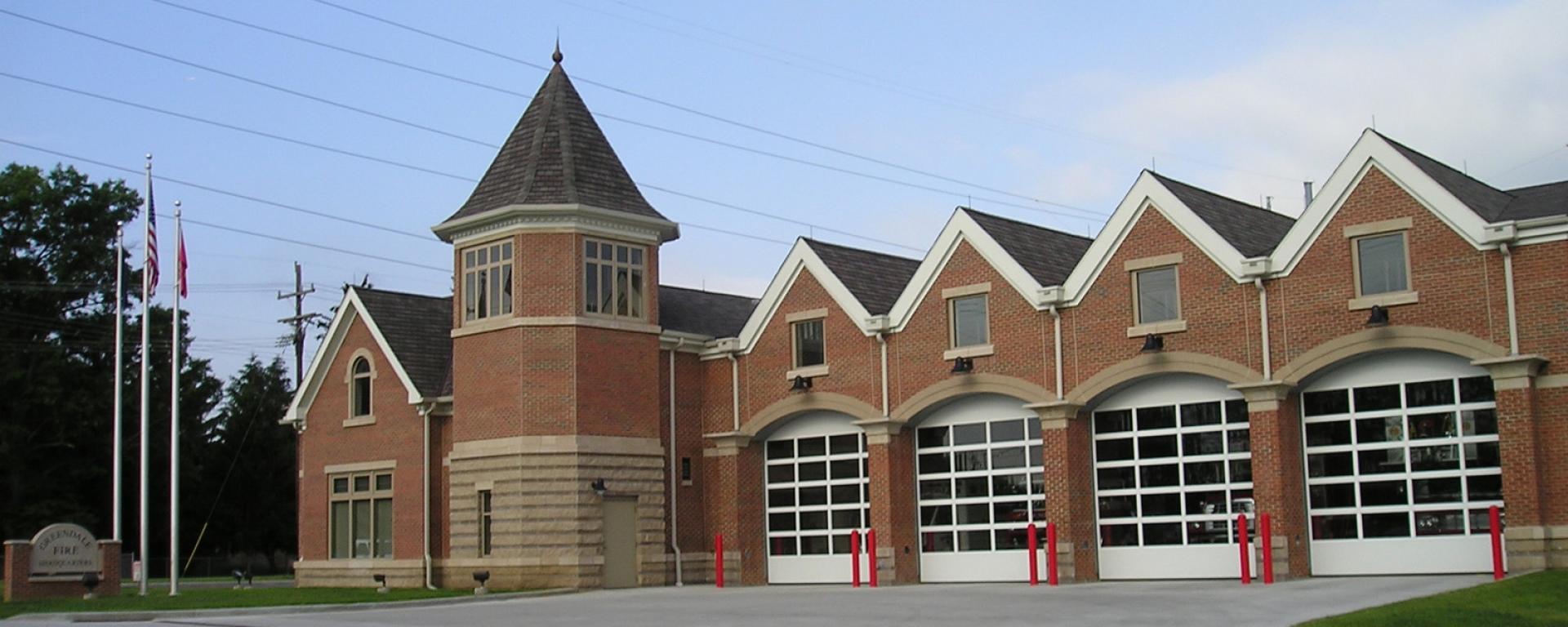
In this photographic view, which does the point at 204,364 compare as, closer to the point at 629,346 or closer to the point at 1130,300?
the point at 629,346

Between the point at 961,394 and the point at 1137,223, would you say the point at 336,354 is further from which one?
the point at 1137,223

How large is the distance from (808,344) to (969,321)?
434cm

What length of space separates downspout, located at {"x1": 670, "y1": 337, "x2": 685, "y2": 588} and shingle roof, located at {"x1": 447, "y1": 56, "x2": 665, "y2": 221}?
359cm

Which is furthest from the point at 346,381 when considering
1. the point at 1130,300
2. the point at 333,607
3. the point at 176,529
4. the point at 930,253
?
the point at 1130,300

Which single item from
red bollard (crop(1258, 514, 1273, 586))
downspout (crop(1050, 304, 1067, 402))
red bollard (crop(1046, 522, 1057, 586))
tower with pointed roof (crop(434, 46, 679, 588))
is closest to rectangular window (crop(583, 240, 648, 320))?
tower with pointed roof (crop(434, 46, 679, 588))

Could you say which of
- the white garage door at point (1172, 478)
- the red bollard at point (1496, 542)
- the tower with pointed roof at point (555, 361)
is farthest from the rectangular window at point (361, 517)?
the red bollard at point (1496, 542)

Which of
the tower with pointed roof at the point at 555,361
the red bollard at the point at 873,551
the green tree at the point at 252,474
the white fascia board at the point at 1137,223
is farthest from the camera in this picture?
the green tree at the point at 252,474

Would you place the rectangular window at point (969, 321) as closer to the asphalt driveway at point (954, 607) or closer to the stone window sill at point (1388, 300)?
the asphalt driveway at point (954, 607)

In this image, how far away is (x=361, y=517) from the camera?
38.8 m

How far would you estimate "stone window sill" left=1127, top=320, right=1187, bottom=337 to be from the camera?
29156 millimetres

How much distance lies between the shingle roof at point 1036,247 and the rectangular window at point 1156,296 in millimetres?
1686

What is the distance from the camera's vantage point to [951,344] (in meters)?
32.6

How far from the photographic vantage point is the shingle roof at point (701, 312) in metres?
37.5

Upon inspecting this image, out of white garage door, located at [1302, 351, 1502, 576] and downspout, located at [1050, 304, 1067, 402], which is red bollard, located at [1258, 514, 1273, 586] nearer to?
white garage door, located at [1302, 351, 1502, 576]
